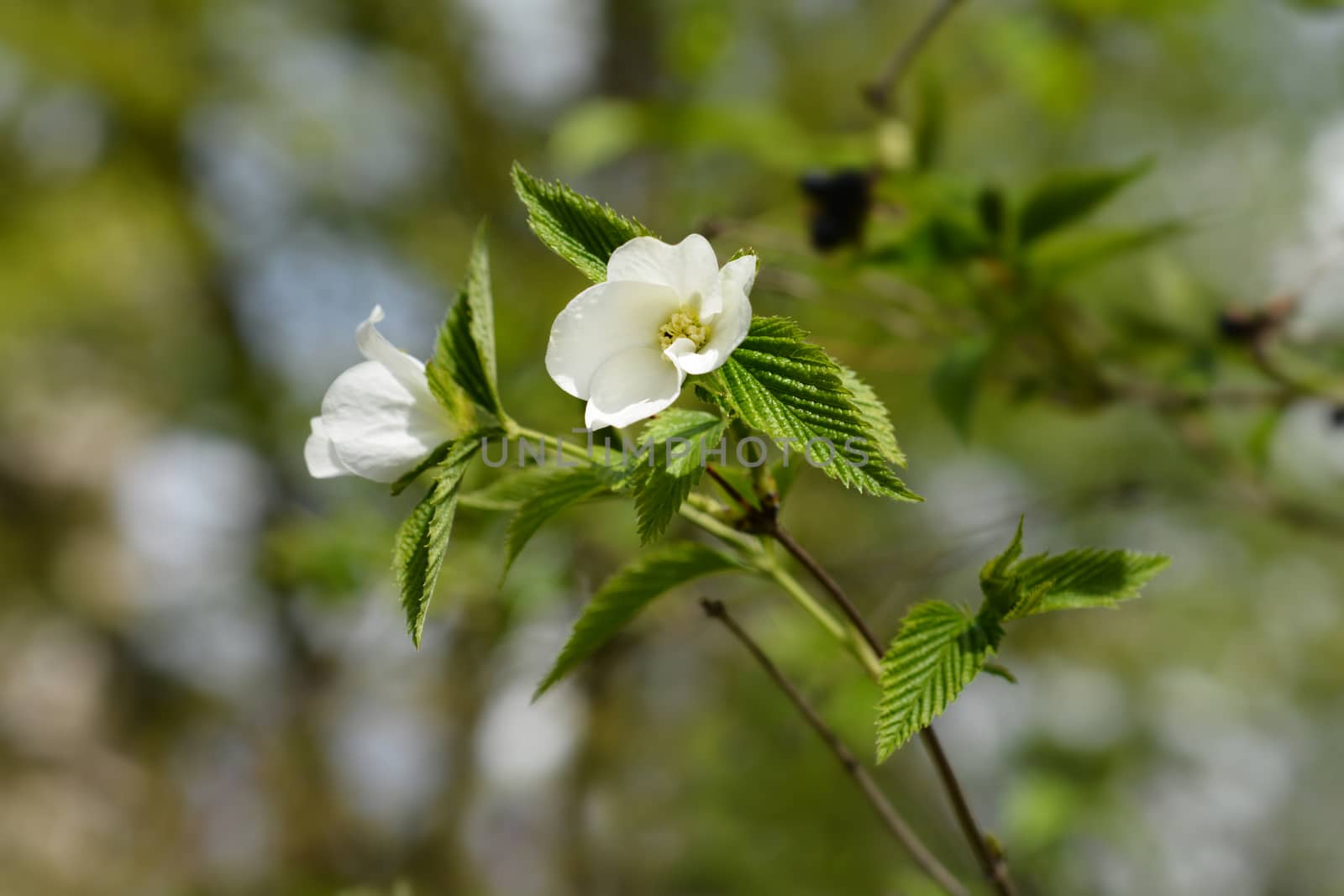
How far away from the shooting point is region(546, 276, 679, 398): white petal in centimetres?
22

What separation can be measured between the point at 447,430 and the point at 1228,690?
369cm

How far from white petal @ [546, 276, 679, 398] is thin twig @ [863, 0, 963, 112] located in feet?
1.42

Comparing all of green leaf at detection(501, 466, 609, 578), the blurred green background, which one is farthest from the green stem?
the blurred green background

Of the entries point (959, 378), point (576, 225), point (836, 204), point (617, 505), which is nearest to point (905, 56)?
point (836, 204)

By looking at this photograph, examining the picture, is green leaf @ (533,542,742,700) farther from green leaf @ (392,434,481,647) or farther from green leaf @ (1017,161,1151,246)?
green leaf @ (1017,161,1151,246)

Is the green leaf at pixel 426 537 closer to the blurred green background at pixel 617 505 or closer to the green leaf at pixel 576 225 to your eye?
the green leaf at pixel 576 225

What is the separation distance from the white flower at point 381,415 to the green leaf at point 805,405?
0.10 meters

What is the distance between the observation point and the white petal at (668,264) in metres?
0.22

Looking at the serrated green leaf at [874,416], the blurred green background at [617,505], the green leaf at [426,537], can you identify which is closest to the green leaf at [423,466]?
the green leaf at [426,537]

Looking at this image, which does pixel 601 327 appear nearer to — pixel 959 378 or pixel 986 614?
pixel 986 614

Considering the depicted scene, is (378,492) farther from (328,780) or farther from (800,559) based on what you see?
(328,780)

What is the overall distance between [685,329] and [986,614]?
0.12 meters

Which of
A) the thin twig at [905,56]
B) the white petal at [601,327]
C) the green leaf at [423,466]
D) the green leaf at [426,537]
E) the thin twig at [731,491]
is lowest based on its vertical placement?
the thin twig at [731,491]

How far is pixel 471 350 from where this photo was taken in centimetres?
25
